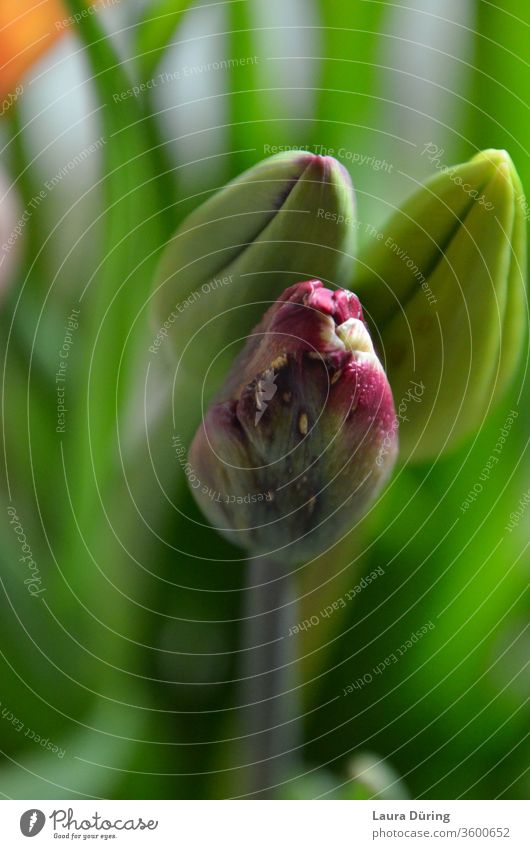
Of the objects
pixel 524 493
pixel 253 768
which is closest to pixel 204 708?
pixel 253 768

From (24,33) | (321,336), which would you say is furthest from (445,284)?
(24,33)

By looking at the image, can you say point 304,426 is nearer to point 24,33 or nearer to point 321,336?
point 321,336

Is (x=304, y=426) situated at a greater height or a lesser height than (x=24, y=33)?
lesser

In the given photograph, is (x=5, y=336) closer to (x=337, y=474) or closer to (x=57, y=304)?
(x=57, y=304)

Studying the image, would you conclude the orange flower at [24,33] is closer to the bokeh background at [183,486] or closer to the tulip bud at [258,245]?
the bokeh background at [183,486]

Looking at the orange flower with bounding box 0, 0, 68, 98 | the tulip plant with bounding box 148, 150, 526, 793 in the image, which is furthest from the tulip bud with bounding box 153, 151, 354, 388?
the orange flower with bounding box 0, 0, 68, 98

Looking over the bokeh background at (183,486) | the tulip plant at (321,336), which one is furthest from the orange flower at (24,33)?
the tulip plant at (321,336)

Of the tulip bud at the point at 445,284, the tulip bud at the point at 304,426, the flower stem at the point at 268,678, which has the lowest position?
the flower stem at the point at 268,678
